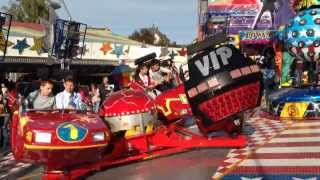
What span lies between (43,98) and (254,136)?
4.90 metres

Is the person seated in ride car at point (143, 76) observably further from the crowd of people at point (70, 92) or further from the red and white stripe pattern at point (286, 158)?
the red and white stripe pattern at point (286, 158)

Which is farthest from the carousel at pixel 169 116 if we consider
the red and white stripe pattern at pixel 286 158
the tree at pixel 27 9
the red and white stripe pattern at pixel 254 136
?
the tree at pixel 27 9

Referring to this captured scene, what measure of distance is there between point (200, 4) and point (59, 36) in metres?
18.4

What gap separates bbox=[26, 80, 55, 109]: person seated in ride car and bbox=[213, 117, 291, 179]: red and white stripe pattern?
2446mm

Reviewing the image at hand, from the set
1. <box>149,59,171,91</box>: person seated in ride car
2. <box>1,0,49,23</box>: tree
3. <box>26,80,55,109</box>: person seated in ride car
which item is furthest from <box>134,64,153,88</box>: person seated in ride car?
<box>1,0,49,23</box>: tree

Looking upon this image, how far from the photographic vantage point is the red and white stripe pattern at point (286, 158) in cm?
785

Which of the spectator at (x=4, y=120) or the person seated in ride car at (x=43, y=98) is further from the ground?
the person seated in ride car at (x=43, y=98)

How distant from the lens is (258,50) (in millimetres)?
29438

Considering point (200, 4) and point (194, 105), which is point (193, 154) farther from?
point (200, 4)

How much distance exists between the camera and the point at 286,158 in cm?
895

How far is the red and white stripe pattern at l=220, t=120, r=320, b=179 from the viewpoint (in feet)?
25.7

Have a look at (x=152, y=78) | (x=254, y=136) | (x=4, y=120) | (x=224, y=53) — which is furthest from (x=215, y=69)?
(x=4, y=120)

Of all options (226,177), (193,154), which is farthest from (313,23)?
(226,177)

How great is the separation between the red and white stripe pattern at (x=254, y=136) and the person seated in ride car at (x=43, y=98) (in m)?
2.45
